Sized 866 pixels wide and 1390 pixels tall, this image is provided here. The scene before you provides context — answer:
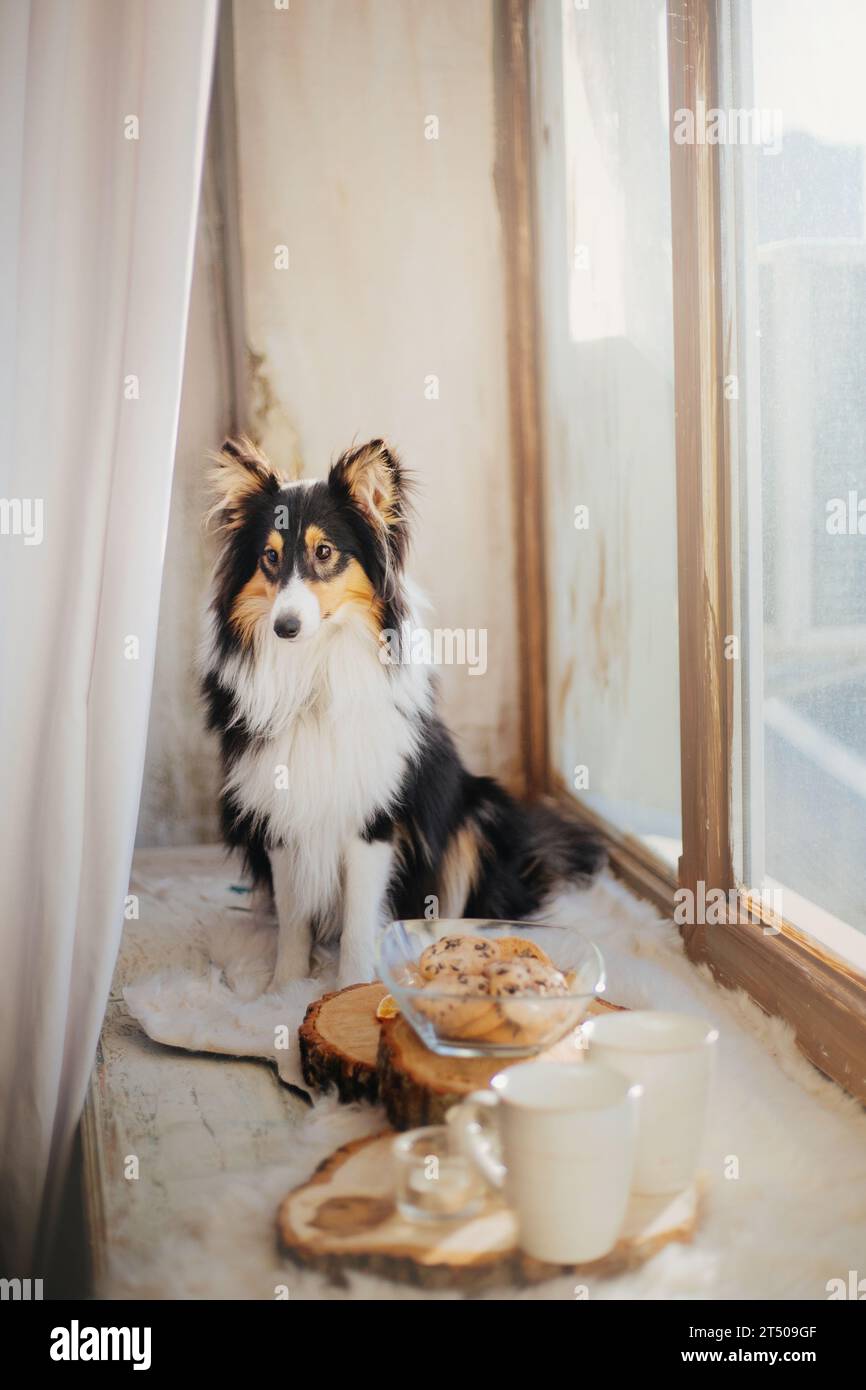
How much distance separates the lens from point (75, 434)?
4.60ft

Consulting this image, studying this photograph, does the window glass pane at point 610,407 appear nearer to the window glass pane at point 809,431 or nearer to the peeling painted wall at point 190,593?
the window glass pane at point 809,431

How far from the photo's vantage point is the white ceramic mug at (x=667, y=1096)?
112cm

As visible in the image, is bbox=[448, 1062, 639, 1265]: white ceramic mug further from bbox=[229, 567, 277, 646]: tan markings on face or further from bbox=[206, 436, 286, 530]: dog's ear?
bbox=[206, 436, 286, 530]: dog's ear

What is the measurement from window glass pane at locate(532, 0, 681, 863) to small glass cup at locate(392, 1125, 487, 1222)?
3.46 feet

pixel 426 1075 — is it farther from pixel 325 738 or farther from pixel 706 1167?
pixel 325 738

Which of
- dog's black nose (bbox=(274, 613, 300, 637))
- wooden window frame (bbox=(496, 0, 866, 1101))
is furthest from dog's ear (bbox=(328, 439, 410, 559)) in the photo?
wooden window frame (bbox=(496, 0, 866, 1101))

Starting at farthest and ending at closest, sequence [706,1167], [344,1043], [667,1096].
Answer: [344,1043] < [706,1167] < [667,1096]

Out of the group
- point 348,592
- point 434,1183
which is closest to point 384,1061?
point 434,1183

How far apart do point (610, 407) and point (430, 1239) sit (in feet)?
5.61

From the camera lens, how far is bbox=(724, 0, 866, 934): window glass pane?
1.39 meters
